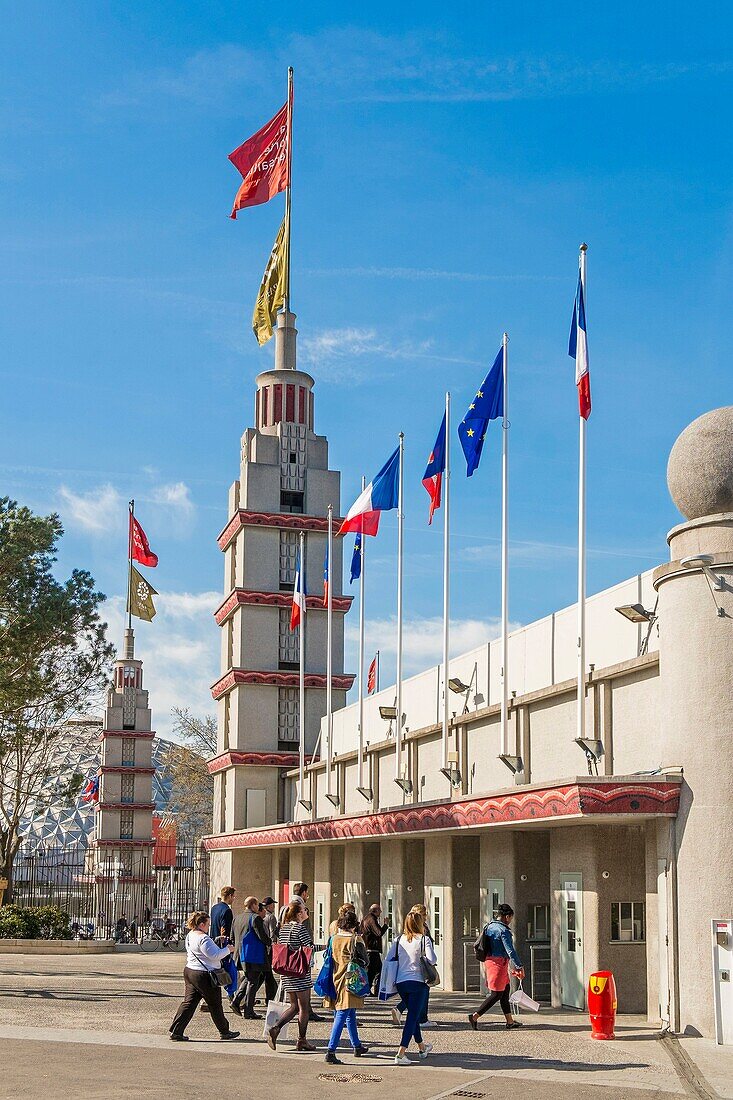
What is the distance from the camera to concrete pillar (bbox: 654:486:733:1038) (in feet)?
61.8

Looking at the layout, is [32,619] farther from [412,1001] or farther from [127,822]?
[127,822]

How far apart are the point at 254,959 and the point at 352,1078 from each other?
631 centimetres

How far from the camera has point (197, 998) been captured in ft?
57.3

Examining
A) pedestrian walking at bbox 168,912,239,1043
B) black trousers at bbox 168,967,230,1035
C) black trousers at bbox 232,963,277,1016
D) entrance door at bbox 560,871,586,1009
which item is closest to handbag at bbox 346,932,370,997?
pedestrian walking at bbox 168,912,239,1043

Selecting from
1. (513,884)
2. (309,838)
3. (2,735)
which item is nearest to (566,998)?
(513,884)

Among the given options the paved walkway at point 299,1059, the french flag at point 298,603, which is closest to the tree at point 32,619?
the french flag at point 298,603

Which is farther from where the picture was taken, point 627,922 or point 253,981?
point 627,922

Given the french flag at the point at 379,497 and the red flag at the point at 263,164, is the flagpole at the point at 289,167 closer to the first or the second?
the red flag at the point at 263,164

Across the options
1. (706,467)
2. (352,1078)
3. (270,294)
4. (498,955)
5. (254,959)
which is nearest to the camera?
(352,1078)

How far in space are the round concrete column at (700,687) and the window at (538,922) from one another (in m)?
6.60

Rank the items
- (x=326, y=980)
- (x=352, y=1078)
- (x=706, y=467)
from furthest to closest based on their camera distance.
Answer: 1. (x=706, y=467)
2. (x=326, y=980)
3. (x=352, y=1078)

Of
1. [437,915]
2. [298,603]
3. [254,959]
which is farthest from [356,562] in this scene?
[254,959]

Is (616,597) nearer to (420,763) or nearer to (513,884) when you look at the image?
(513,884)

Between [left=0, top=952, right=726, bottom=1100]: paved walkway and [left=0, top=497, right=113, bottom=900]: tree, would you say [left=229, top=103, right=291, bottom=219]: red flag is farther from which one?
[left=0, top=952, right=726, bottom=1100]: paved walkway
